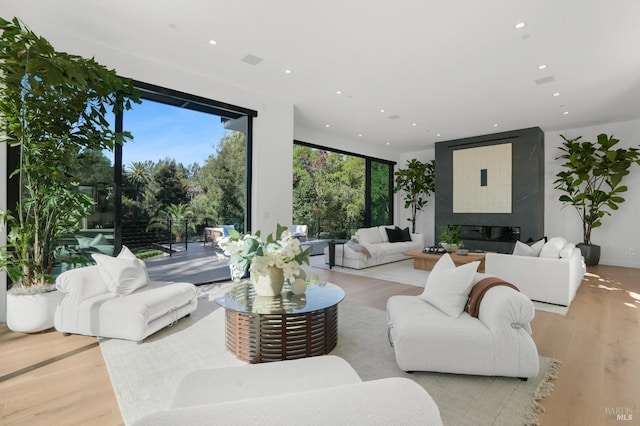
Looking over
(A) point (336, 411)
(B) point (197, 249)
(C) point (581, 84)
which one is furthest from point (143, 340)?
(C) point (581, 84)

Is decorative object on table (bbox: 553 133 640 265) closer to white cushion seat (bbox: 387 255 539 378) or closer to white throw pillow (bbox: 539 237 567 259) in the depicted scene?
white throw pillow (bbox: 539 237 567 259)

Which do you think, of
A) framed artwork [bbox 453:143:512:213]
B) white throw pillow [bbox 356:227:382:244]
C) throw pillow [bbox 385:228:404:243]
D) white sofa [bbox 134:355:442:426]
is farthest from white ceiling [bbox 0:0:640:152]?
white sofa [bbox 134:355:442:426]

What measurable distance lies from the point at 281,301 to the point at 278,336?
35 centimetres

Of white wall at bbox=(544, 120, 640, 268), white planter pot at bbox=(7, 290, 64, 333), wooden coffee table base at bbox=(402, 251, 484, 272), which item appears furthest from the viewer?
white wall at bbox=(544, 120, 640, 268)

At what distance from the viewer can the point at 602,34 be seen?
12.3ft

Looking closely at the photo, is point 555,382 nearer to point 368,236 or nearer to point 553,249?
point 553,249

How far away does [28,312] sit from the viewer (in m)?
3.19

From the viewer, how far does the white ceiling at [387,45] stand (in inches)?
132

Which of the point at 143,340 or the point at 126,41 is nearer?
the point at 143,340

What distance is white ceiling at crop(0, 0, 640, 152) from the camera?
3.34 m

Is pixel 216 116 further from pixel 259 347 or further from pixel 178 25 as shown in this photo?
pixel 259 347

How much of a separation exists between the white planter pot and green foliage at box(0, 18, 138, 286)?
201 millimetres

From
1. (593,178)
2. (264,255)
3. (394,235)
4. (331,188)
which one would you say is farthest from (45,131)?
(593,178)

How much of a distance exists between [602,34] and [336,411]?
5090mm
